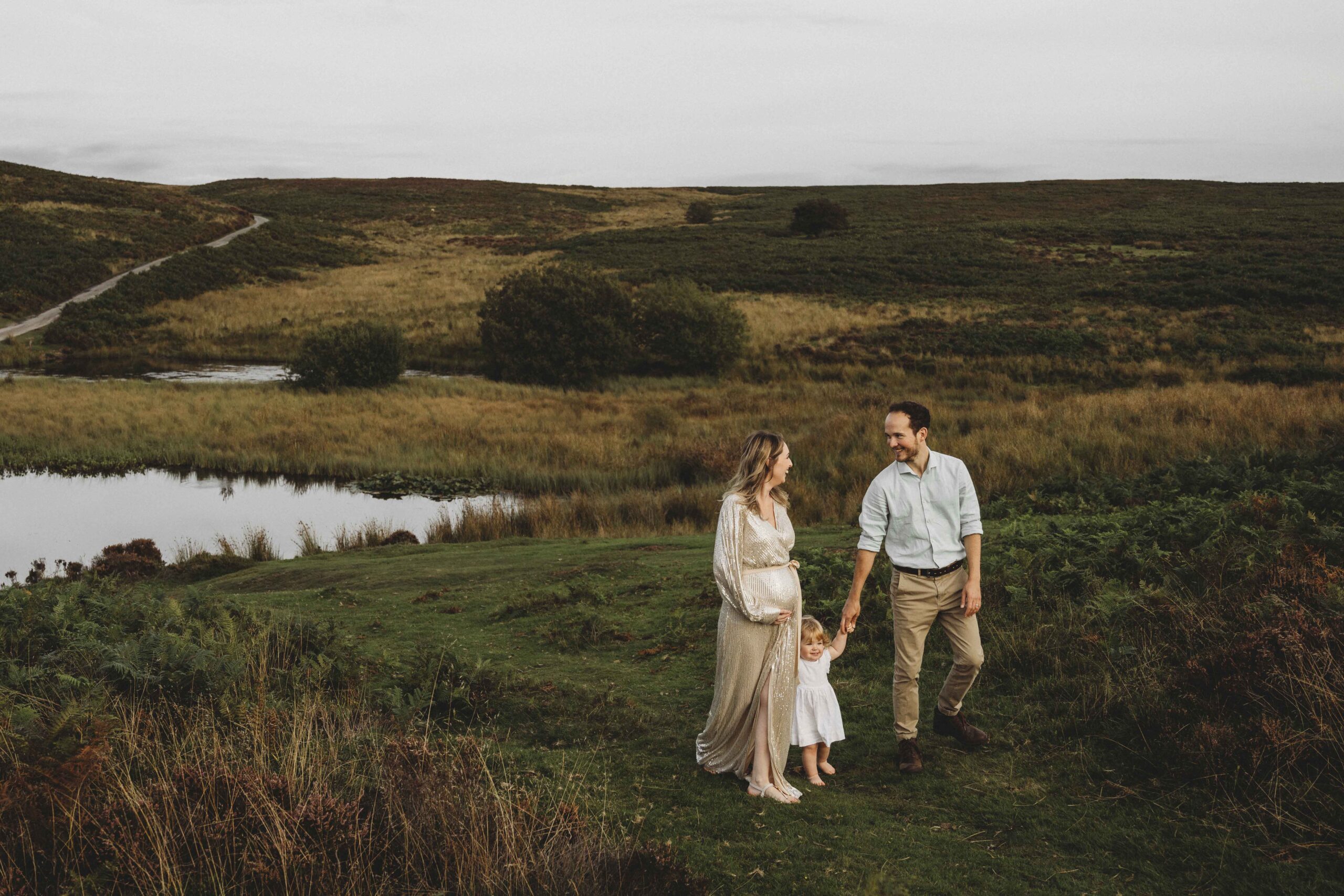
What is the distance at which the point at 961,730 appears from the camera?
642 centimetres

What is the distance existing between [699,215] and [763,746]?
93.1m

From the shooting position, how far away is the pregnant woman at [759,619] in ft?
18.4

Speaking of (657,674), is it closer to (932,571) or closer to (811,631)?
(811,631)

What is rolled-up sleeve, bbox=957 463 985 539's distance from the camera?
19.5ft

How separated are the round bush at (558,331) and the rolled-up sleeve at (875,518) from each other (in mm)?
32161

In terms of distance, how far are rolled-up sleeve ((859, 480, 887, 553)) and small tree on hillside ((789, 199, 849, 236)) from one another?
7810cm

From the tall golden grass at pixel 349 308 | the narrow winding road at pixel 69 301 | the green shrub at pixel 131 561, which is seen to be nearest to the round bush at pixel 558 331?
the tall golden grass at pixel 349 308

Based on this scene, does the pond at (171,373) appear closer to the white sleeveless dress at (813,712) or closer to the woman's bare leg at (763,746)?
the white sleeveless dress at (813,712)

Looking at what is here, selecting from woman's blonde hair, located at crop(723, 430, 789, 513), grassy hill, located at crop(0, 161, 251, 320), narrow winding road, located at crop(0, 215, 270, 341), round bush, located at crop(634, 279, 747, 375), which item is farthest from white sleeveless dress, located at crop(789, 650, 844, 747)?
grassy hill, located at crop(0, 161, 251, 320)

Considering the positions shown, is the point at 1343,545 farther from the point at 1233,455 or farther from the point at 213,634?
the point at 213,634

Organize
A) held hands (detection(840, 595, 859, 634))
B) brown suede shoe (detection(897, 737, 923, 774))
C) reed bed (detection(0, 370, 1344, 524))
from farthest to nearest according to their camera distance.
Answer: reed bed (detection(0, 370, 1344, 524)) < brown suede shoe (detection(897, 737, 923, 774)) < held hands (detection(840, 595, 859, 634))

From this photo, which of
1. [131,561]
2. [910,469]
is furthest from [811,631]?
[131,561]

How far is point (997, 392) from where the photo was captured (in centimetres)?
3094

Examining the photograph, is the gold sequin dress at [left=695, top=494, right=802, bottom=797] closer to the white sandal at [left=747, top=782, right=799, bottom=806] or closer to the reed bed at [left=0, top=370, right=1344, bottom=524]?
the white sandal at [left=747, top=782, right=799, bottom=806]
